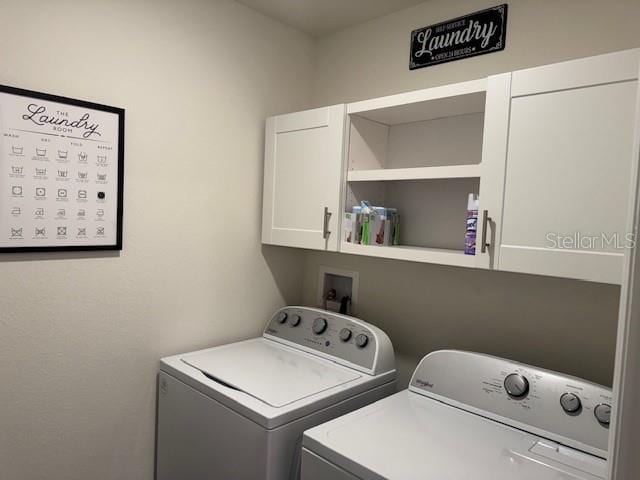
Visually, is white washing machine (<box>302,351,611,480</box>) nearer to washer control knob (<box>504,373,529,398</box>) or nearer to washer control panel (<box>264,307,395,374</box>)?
washer control knob (<box>504,373,529,398</box>)

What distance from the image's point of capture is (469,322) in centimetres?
176

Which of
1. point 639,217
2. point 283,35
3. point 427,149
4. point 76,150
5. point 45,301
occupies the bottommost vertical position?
point 45,301

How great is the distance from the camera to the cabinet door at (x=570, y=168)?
1.14 metres

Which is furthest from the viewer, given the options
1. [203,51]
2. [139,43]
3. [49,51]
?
[203,51]

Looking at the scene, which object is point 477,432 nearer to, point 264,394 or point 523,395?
point 523,395

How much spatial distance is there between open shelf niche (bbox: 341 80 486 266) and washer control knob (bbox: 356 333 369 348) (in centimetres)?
34

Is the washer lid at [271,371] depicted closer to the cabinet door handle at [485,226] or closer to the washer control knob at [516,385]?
the washer control knob at [516,385]

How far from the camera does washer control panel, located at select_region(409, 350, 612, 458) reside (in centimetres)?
124

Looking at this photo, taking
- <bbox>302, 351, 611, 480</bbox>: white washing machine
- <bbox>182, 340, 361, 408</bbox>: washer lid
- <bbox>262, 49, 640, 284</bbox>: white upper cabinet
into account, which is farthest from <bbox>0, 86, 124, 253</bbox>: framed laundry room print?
<bbox>302, 351, 611, 480</bbox>: white washing machine

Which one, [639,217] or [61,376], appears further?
[61,376]

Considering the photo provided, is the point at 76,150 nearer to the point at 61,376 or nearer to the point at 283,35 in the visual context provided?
the point at 61,376

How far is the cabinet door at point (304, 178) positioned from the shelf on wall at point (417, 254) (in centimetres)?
11

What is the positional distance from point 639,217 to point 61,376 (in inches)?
68.6

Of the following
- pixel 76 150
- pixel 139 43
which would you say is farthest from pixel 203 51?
pixel 76 150
